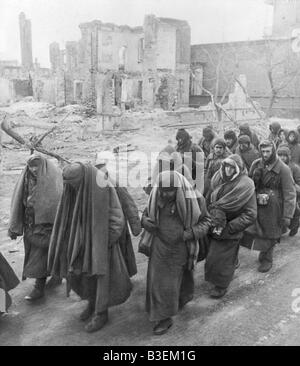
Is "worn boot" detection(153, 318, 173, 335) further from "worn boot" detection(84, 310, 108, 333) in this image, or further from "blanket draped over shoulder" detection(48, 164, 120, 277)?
"blanket draped over shoulder" detection(48, 164, 120, 277)

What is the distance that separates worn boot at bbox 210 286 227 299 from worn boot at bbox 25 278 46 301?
74.4 inches

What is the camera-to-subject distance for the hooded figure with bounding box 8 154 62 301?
442 cm

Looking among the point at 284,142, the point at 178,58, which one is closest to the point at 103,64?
the point at 178,58

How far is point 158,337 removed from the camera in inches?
150

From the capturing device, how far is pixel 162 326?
390 centimetres

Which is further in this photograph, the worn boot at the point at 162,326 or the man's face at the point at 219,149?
the man's face at the point at 219,149

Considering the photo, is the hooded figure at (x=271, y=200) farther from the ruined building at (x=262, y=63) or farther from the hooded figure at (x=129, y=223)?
the ruined building at (x=262, y=63)

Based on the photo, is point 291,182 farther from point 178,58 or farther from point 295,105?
point 178,58

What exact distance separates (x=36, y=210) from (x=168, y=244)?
4.91ft

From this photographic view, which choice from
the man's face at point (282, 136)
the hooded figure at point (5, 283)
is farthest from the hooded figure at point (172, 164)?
the man's face at point (282, 136)

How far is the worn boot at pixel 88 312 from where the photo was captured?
4.14 meters

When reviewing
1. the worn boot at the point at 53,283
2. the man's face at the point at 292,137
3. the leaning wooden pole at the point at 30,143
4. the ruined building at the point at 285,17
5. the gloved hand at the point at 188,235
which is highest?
the ruined building at the point at 285,17

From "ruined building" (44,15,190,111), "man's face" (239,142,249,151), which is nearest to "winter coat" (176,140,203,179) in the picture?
"man's face" (239,142,249,151)

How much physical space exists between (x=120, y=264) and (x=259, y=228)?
2.13 metres
